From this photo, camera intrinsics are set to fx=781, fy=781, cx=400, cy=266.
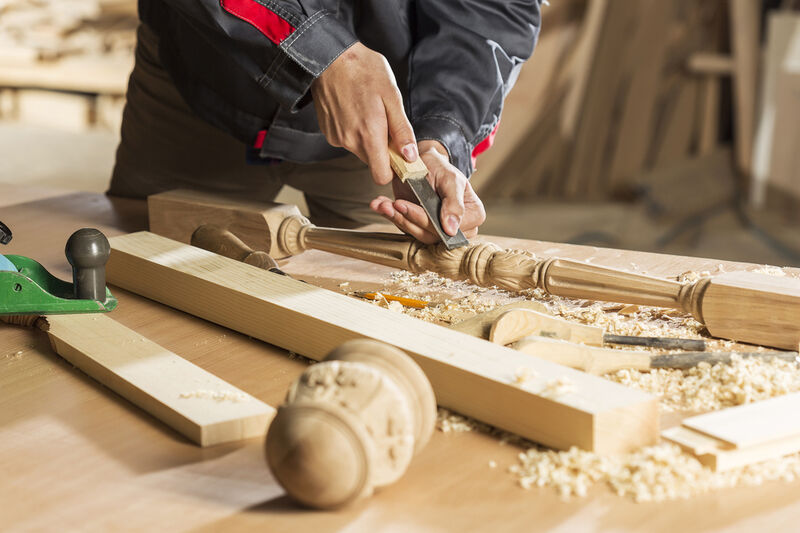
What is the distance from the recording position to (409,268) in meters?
1.42

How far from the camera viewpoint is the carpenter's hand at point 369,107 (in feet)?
4.74

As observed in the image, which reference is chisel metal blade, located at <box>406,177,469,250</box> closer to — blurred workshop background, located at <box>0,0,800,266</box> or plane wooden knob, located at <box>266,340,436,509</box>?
plane wooden knob, located at <box>266,340,436,509</box>

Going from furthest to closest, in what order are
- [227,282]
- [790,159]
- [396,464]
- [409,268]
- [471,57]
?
[790,159]
[471,57]
[409,268]
[227,282]
[396,464]

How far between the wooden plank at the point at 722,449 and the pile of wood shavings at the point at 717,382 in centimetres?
12

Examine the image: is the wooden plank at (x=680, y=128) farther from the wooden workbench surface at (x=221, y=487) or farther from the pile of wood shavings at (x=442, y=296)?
the wooden workbench surface at (x=221, y=487)

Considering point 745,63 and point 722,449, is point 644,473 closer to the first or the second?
point 722,449

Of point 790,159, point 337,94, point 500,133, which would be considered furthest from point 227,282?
point 790,159

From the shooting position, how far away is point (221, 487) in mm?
752

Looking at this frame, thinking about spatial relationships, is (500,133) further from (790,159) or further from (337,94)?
(337,94)

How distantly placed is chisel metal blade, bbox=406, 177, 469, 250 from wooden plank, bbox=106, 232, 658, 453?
0.30 m

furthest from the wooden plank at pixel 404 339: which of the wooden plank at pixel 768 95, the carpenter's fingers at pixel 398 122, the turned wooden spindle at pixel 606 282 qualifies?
the wooden plank at pixel 768 95

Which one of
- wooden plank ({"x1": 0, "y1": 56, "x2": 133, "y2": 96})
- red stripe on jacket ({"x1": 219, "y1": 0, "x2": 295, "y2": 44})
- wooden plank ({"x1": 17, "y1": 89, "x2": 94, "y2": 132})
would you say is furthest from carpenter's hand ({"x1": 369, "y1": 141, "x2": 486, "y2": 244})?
wooden plank ({"x1": 17, "y1": 89, "x2": 94, "y2": 132})

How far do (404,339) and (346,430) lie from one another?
0.33 m

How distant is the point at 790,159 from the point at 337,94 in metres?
4.03
